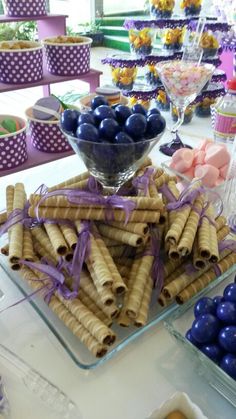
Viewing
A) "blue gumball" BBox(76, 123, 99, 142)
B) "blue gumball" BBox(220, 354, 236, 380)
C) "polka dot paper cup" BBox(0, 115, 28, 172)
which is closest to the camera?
"blue gumball" BBox(220, 354, 236, 380)

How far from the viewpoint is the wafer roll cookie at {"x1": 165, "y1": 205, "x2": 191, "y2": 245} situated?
51 centimetres

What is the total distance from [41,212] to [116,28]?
251cm

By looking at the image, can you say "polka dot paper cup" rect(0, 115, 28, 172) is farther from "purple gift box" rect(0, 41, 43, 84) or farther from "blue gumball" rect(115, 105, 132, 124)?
"blue gumball" rect(115, 105, 132, 124)

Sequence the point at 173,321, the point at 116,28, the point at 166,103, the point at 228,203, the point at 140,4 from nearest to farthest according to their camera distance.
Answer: the point at 173,321, the point at 228,203, the point at 166,103, the point at 116,28, the point at 140,4

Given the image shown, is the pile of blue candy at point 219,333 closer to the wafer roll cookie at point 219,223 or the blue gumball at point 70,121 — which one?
the wafer roll cookie at point 219,223

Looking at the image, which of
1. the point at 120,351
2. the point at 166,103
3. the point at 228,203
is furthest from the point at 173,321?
the point at 166,103

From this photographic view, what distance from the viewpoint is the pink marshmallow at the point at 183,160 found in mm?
798

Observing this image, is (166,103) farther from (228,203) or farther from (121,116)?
(121,116)

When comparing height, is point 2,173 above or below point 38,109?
below

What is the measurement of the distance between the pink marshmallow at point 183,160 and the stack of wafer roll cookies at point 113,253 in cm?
21

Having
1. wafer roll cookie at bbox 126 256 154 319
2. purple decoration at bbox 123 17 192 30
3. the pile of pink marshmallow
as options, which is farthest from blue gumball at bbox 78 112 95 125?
purple decoration at bbox 123 17 192 30

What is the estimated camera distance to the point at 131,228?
52 centimetres

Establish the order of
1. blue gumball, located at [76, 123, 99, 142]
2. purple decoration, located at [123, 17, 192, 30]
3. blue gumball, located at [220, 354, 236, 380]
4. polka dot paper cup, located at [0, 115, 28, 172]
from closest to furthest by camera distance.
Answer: blue gumball, located at [220, 354, 236, 380] < blue gumball, located at [76, 123, 99, 142] < polka dot paper cup, located at [0, 115, 28, 172] < purple decoration, located at [123, 17, 192, 30]

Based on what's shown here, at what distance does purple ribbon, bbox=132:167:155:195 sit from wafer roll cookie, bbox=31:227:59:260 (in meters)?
0.16
